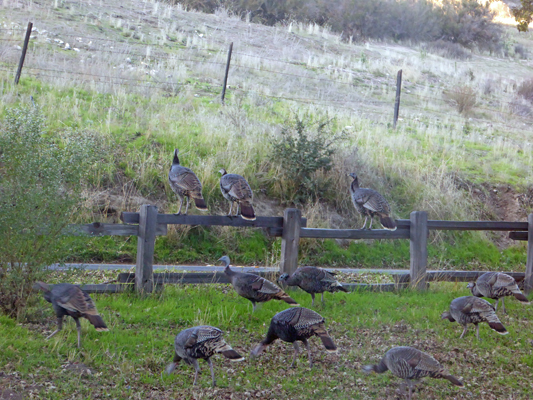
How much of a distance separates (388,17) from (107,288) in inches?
1624

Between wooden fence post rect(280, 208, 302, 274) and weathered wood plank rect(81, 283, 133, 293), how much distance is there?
2473 millimetres

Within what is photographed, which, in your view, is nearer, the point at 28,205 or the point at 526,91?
the point at 28,205

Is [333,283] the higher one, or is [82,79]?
[82,79]

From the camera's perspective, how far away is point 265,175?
14398 millimetres

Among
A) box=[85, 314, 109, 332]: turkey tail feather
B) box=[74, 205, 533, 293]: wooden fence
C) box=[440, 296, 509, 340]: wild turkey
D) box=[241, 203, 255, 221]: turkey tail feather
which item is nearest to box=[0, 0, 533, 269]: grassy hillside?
box=[74, 205, 533, 293]: wooden fence

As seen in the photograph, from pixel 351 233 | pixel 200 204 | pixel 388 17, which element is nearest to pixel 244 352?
pixel 200 204

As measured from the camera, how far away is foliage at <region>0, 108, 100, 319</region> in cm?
684

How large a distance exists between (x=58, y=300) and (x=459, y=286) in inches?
287

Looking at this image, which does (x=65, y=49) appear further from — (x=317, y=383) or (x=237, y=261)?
(x=317, y=383)

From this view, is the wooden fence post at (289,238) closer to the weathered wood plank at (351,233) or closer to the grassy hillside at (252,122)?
the weathered wood plank at (351,233)

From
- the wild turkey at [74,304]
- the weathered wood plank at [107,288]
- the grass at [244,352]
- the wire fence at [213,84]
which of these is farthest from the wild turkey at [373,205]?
the wire fence at [213,84]

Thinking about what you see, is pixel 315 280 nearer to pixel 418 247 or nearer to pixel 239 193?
pixel 239 193

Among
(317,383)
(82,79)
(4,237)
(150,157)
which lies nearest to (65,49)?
(82,79)

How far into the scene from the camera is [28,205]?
6.89 meters
